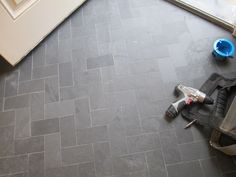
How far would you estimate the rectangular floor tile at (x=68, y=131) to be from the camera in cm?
142

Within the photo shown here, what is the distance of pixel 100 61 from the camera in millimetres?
1636

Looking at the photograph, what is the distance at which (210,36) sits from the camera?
167 cm

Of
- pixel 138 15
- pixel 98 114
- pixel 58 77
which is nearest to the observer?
pixel 98 114

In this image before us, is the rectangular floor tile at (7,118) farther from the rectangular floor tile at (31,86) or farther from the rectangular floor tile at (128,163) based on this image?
the rectangular floor tile at (128,163)

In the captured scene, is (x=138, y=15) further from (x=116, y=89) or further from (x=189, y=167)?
(x=189, y=167)

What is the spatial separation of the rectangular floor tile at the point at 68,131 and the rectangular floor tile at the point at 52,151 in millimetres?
31

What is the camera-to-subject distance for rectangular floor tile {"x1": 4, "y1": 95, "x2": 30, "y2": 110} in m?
1.54

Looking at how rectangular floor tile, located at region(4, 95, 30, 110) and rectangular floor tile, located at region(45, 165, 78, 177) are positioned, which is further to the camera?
rectangular floor tile, located at region(4, 95, 30, 110)

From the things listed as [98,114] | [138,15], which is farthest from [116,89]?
[138,15]

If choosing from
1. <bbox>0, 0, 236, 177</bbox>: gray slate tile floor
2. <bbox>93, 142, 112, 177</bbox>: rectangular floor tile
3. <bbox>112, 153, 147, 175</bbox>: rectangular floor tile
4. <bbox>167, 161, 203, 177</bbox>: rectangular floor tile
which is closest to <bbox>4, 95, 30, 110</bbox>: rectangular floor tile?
<bbox>0, 0, 236, 177</bbox>: gray slate tile floor

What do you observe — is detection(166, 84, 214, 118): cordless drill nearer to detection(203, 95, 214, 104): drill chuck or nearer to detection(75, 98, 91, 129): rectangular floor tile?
detection(203, 95, 214, 104): drill chuck

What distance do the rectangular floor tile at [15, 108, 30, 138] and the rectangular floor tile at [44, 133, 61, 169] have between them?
125mm

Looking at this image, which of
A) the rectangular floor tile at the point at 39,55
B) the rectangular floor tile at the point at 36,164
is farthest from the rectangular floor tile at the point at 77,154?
the rectangular floor tile at the point at 39,55

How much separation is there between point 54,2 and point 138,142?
96 cm
